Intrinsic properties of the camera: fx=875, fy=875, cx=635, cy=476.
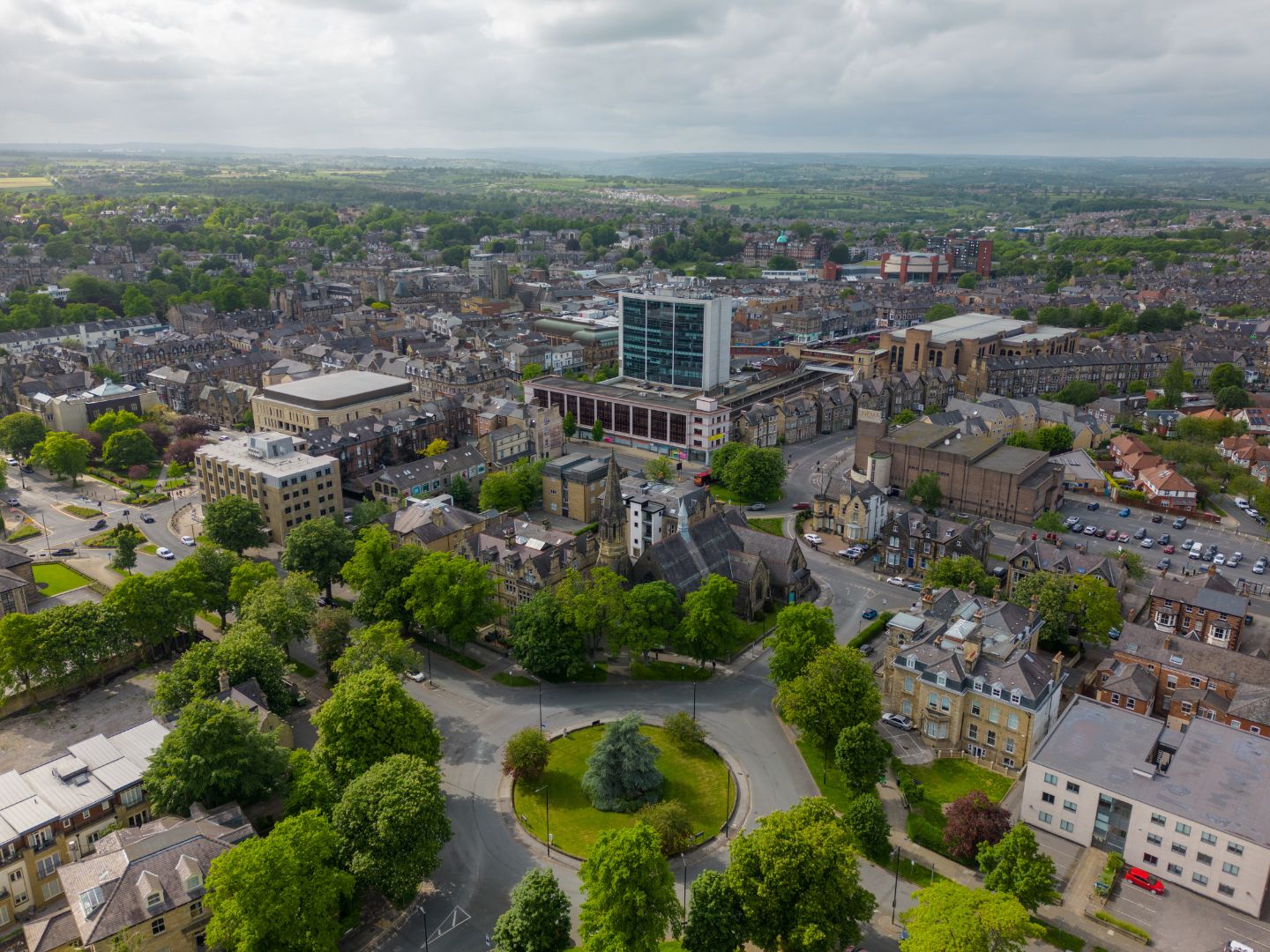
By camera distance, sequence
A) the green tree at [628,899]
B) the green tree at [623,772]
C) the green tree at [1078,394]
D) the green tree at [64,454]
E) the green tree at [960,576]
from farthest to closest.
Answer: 1. the green tree at [1078,394]
2. the green tree at [64,454]
3. the green tree at [960,576]
4. the green tree at [623,772]
5. the green tree at [628,899]

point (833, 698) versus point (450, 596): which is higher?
point (833, 698)

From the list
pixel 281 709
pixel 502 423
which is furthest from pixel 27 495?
pixel 281 709

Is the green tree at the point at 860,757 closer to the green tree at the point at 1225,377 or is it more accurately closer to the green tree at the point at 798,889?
the green tree at the point at 798,889

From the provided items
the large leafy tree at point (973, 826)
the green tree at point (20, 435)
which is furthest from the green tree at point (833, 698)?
the green tree at point (20, 435)

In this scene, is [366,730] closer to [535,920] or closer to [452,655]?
[535,920]

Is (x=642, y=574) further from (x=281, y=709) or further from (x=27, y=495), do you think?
(x=27, y=495)

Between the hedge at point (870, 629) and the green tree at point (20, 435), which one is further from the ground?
the green tree at point (20, 435)

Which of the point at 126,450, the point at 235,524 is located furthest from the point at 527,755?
the point at 126,450
